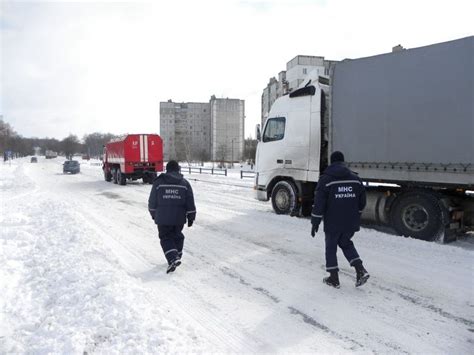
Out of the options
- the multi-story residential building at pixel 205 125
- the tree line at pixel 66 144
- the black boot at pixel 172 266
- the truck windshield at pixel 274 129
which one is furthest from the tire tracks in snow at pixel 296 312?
the multi-story residential building at pixel 205 125

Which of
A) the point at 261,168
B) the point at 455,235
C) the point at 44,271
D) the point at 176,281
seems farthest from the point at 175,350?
the point at 261,168

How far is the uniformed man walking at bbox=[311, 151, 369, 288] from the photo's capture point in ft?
15.4

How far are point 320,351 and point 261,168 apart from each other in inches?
312

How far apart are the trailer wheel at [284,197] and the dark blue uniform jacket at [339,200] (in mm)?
5133

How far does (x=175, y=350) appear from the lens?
3.12 meters

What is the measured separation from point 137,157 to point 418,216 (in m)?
17.1

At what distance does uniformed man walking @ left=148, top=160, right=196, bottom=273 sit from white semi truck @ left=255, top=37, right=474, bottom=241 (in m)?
4.51

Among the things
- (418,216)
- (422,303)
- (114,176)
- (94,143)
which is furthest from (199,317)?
(94,143)

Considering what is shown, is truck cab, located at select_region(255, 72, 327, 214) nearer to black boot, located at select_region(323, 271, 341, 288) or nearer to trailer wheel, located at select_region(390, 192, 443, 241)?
trailer wheel, located at select_region(390, 192, 443, 241)

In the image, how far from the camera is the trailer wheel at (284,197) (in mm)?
9930

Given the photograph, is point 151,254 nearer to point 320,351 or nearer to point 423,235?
point 320,351

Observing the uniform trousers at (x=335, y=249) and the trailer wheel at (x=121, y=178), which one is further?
the trailer wheel at (x=121, y=178)

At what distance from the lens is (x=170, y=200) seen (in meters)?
5.42

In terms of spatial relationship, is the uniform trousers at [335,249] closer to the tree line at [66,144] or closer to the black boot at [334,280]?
the black boot at [334,280]
